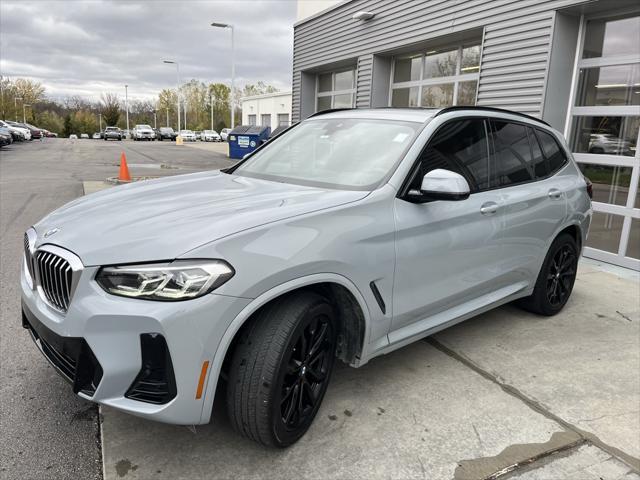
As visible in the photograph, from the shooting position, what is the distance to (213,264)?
207 centimetres

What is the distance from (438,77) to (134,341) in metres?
8.80

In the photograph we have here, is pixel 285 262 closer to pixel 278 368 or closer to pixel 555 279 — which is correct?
pixel 278 368

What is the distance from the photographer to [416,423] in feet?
9.14

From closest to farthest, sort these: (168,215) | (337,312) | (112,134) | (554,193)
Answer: (168,215) < (337,312) < (554,193) < (112,134)

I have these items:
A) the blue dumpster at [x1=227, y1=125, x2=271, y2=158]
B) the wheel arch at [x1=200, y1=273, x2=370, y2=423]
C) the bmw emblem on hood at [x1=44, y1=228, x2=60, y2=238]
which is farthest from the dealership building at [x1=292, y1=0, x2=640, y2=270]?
the blue dumpster at [x1=227, y1=125, x2=271, y2=158]

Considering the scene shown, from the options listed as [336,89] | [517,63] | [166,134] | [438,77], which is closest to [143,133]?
[166,134]

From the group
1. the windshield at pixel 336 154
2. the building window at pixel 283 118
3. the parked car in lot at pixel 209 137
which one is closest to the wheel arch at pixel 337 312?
the windshield at pixel 336 154

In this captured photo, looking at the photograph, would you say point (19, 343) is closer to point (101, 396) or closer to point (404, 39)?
point (101, 396)

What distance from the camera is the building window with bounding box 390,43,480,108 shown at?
28.9 ft

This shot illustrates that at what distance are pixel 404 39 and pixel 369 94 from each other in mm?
1508

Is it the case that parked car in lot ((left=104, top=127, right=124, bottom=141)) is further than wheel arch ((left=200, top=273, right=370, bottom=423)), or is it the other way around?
parked car in lot ((left=104, top=127, right=124, bottom=141))

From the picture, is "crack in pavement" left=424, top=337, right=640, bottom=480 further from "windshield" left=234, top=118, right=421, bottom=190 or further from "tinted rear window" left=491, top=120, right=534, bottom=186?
"windshield" left=234, top=118, right=421, bottom=190

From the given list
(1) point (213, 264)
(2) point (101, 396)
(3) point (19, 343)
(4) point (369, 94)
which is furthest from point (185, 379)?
(4) point (369, 94)

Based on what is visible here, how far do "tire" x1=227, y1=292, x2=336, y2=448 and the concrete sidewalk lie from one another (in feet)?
0.70
